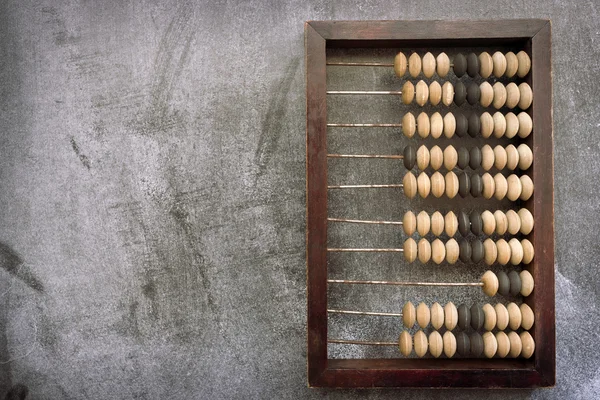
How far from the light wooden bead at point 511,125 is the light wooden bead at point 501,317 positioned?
560 mm

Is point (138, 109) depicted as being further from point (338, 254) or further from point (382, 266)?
point (382, 266)

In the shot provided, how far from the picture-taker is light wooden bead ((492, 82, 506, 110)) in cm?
154

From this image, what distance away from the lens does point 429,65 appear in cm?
153

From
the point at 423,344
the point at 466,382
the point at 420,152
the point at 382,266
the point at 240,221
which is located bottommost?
the point at 466,382

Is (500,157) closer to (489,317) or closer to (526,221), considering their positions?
(526,221)

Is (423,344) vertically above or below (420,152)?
below

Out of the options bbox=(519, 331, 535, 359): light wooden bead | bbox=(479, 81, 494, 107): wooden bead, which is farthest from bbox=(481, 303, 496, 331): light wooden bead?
bbox=(479, 81, 494, 107): wooden bead

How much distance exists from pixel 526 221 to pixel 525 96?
0.41 meters

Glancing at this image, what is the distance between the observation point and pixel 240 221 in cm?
170

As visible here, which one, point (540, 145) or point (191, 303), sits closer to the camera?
point (540, 145)

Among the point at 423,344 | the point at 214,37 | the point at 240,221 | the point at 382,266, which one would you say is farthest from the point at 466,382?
the point at 214,37

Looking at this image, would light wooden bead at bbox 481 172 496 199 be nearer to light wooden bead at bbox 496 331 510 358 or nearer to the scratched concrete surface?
the scratched concrete surface

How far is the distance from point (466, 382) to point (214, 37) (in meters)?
1.47

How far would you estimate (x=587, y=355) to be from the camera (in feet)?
5.47
